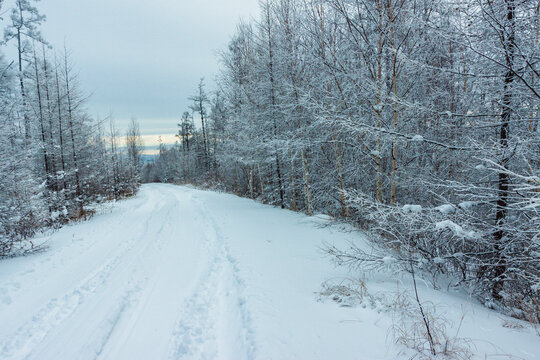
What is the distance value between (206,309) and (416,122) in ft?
24.9

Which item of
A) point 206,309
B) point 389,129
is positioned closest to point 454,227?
point 389,129

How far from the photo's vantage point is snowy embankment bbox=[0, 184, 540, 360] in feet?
9.57

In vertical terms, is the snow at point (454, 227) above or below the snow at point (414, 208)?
below

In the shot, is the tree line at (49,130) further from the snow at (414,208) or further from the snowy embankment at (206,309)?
the snow at (414,208)

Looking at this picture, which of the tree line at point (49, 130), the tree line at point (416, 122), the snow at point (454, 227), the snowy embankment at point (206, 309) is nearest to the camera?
the snowy embankment at point (206, 309)

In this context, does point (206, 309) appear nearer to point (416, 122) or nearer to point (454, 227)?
point (454, 227)

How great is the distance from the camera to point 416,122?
25.6ft

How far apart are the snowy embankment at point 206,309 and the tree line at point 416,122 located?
811mm

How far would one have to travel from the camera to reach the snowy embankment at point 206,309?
2916 mm

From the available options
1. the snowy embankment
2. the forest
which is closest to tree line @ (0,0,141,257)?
the forest

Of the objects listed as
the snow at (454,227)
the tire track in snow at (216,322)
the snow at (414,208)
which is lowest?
the tire track in snow at (216,322)

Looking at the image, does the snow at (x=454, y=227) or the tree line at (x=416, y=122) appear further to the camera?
the tree line at (x=416, y=122)

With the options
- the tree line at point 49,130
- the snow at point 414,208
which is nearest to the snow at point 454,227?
the snow at point 414,208

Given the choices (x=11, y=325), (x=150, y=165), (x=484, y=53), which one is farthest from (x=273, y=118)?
(x=150, y=165)
